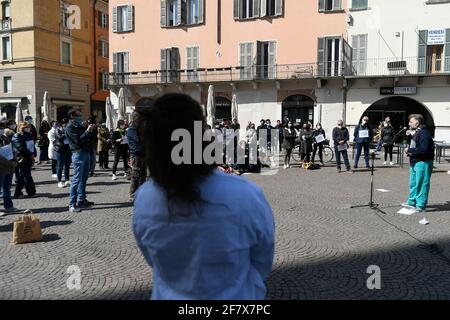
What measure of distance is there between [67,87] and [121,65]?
34.2 ft

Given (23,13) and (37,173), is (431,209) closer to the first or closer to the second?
(37,173)

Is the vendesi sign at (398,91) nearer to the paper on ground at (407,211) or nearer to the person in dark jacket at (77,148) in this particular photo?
the paper on ground at (407,211)

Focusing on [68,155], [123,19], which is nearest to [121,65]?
[123,19]

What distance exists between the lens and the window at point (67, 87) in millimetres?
40406

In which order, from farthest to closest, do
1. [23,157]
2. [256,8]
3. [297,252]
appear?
[256,8], [23,157], [297,252]

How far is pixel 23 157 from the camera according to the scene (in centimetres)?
940

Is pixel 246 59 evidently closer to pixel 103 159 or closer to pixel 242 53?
pixel 242 53

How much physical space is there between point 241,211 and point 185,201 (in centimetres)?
23

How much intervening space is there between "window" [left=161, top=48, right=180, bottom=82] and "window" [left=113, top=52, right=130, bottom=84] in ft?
11.4

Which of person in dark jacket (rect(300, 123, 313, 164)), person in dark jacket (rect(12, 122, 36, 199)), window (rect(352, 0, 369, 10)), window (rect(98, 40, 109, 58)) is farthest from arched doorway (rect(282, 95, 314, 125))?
window (rect(98, 40, 109, 58))

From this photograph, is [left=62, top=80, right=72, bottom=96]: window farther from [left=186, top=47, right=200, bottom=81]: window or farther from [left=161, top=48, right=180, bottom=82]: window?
[left=186, top=47, right=200, bottom=81]: window

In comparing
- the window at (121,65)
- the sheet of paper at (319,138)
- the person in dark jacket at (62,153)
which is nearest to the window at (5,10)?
the window at (121,65)

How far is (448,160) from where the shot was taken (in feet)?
57.2

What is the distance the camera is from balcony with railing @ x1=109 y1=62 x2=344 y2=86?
27.5 meters
